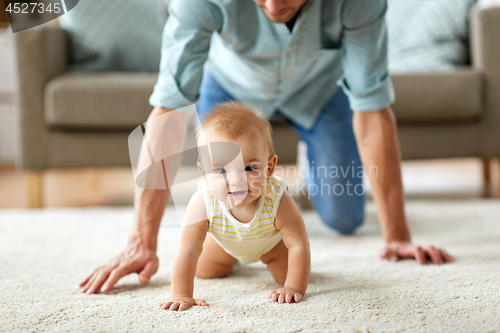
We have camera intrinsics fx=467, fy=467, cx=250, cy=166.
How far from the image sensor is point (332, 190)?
125 cm

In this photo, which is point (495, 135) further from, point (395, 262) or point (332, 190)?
point (395, 262)

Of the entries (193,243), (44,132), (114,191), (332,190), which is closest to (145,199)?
(193,243)

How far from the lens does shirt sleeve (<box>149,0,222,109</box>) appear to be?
Answer: 0.85 meters

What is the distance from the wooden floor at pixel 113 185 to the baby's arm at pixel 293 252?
109cm

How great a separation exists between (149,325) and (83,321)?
10 cm

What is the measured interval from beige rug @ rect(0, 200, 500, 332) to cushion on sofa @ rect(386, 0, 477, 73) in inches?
30.6

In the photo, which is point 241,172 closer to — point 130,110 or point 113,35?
point 130,110

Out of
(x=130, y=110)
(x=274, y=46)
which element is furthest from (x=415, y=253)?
(x=130, y=110)

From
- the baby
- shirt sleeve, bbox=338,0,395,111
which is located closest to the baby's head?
the baby

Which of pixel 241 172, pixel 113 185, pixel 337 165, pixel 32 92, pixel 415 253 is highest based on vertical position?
pixel 32 92

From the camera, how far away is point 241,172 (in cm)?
64

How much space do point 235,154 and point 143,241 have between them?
0.29 metres

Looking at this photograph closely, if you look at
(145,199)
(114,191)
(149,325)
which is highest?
(145,199)

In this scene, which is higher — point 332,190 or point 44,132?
point 44,132
